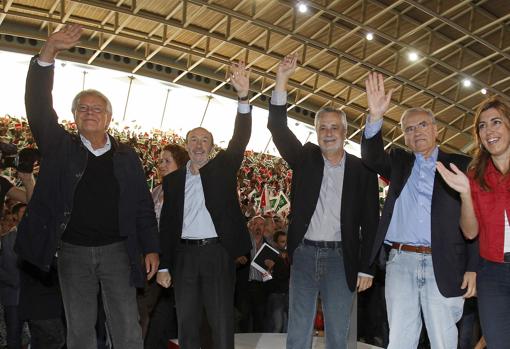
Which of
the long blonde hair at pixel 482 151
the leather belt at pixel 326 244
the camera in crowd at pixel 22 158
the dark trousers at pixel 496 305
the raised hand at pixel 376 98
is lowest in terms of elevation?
the dark trousers at pixel 496 305

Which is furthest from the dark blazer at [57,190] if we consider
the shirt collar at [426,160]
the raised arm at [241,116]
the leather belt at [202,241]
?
the shirt collar at [426,160]

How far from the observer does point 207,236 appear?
4.71m

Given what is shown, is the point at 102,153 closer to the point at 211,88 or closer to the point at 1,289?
the point at 1,289

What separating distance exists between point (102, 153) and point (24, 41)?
21023mm

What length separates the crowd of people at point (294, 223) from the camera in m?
3.78

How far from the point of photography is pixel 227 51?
26.6m

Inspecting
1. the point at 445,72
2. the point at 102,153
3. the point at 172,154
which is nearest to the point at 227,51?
the point at 445,72

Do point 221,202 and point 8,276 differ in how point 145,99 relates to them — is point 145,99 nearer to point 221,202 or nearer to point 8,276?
point 8,276

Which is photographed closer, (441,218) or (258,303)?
(441,218)

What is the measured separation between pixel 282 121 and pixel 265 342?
2925 millimetres

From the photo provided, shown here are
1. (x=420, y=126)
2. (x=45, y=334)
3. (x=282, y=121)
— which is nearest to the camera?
(x=420, y=126)

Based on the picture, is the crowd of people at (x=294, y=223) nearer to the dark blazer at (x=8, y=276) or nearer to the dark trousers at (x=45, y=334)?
the dark trousers at (x=45, y=334)

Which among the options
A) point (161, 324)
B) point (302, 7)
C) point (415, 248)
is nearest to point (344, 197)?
point (415, 248)

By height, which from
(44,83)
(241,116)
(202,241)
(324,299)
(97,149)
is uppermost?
(241,116)
